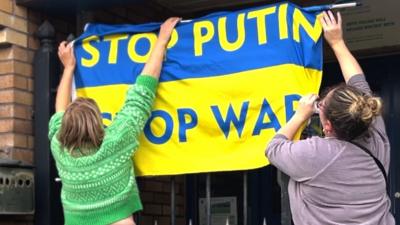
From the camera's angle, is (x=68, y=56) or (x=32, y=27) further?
(x=32, y=27)

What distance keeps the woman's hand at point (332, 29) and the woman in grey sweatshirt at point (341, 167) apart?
16.7 inches

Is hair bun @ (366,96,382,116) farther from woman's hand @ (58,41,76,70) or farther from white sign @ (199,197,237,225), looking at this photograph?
white sign @ (199,197,237,225)

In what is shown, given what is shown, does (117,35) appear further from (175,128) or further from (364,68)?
(364,68)

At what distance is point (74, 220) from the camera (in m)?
3.13

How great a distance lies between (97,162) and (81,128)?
17cm

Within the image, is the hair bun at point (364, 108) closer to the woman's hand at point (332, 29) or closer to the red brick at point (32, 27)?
the woman's hand at point (332, 29)

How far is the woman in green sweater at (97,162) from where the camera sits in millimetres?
3035

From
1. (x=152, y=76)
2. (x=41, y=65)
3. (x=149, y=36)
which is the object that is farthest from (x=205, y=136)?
(x=41, y=65)

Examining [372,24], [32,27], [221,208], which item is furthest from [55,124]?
[372,24]

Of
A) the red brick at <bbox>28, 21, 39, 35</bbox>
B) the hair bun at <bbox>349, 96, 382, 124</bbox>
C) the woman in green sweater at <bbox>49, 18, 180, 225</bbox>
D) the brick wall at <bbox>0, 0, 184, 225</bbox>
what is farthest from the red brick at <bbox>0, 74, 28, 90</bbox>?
the hair bun at <bbox>349, 96, 382, 124</bbox>

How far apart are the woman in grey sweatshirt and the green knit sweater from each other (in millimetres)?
813

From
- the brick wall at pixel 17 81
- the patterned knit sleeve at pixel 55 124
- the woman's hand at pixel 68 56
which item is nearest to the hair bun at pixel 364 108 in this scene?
the patterned knit sleeve at pixel 55 124

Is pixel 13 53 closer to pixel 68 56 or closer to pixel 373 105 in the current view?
pixel 68 56

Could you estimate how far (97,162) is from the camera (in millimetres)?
3029
